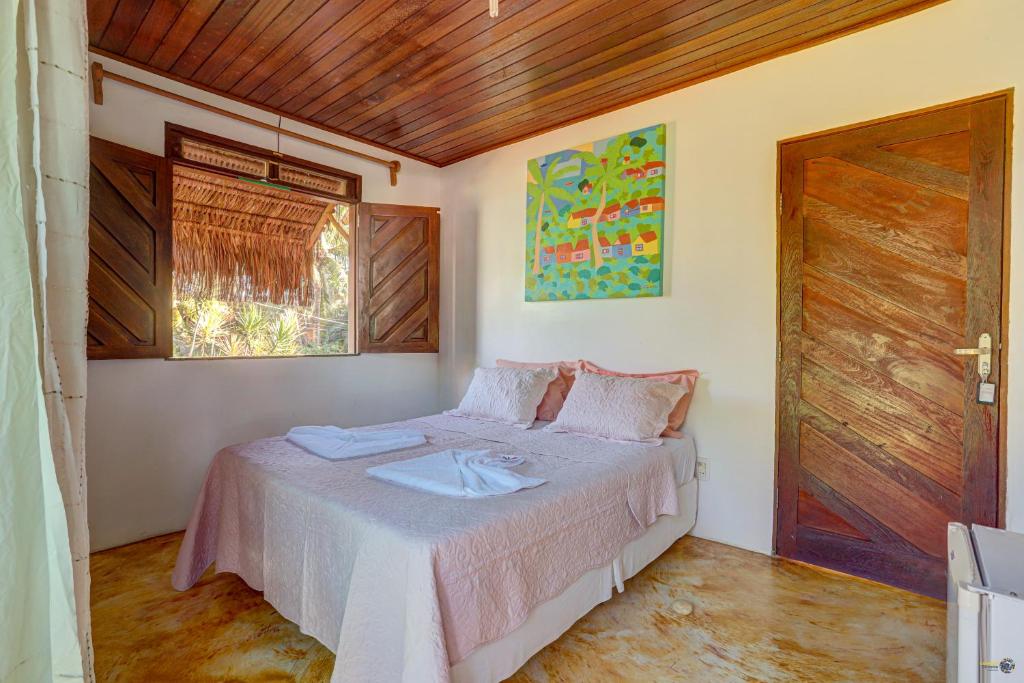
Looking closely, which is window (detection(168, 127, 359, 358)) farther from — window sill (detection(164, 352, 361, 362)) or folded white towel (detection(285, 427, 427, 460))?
folded white towel (detection(285, 427, 427, 460))

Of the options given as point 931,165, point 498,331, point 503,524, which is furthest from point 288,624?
point 931,165

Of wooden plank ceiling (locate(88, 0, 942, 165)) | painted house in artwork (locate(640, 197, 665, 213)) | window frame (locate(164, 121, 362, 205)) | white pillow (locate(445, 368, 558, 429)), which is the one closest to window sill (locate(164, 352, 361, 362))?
white pillow (locate(445, 368, 558, 429))

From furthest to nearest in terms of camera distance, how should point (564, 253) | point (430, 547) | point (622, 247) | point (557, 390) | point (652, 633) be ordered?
point (564, 253)
point (557, 390)
point (622, 247)
point (652, 633)
point (430, 547)

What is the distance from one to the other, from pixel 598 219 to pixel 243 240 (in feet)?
8.89

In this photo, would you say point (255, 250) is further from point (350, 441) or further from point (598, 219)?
point (598, 219)

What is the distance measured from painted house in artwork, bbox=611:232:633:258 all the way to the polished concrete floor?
68.7 inches

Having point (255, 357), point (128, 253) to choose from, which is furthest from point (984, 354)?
point (128, 253)

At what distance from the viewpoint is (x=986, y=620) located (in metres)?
0.94

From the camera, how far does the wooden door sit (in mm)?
1927

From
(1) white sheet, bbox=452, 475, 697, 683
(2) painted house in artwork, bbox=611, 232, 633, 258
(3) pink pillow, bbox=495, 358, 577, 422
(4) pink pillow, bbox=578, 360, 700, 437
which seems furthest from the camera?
(3) pink pillow, bbox=495, 358, 577, 422

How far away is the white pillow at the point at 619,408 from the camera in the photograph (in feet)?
7.98

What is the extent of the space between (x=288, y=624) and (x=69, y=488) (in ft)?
4.44

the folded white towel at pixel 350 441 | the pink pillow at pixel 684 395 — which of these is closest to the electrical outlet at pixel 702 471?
the pink pillow at pixel 684 395

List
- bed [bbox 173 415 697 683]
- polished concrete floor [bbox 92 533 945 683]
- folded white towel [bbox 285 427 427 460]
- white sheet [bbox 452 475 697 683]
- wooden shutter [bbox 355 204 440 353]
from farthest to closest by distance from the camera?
wooden shutter [bbox 355 204 440 353] → folded white towel [bbox 285 427 427 460] → polished concrete floor [bbox 92 533 945 683] → white sheet [bbox 452 475 697 683] → bed [bbox 173 415 697 683]
